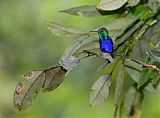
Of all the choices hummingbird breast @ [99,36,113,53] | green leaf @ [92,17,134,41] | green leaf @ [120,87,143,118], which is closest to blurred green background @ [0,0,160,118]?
green leaf @ [120,87,143,118]

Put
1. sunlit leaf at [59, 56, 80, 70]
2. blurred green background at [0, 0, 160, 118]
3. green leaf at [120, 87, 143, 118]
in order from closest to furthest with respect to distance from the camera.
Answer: sunlit leaf at [59, 56, 80, 70] → green leaf at [120, 87, 143, 118] → blurred green background at [0, 0, 160, 118]

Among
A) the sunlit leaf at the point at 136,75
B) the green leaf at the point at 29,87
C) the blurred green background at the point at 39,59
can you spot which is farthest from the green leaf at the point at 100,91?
the blurred green background at the point at 39,59

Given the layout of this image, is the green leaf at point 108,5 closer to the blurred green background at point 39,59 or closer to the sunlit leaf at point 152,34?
the sunlit leaf at point 152,34

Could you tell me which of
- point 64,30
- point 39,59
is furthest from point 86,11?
point 39,59

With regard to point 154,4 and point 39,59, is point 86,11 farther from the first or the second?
point 39,59

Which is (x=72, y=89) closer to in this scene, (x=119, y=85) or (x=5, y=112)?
(x=5, y=112)

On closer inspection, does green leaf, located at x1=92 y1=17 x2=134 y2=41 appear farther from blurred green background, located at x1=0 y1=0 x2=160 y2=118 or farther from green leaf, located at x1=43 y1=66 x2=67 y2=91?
blurred green background, located at x1=0 y1=0 x2=160 y2=118
